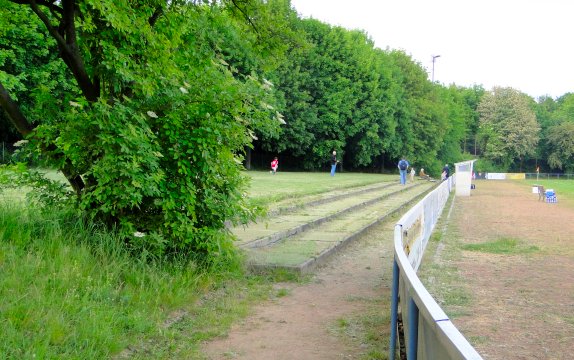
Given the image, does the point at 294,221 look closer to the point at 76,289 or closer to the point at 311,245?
the point at 311,245

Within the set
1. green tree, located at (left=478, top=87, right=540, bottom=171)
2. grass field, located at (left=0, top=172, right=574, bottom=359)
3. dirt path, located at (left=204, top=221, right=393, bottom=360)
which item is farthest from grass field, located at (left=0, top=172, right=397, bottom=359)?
green tree, located at (left=478, top=87, right=540, bottom=171)

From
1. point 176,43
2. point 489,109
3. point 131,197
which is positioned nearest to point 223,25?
point 176,43

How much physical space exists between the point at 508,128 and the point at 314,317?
91629 mm

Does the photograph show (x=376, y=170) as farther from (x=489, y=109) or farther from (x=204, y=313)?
(x=204, y=313)

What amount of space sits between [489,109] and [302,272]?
9320cm

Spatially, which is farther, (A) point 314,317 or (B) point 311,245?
(B) point 311,245

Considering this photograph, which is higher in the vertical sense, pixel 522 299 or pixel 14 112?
pixel 14 112

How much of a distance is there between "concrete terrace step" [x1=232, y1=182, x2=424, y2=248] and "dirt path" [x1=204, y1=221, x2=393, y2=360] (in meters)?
1.22

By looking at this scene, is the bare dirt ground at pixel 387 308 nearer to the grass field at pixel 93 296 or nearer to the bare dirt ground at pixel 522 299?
the bare dirt ground at pixel 522 299

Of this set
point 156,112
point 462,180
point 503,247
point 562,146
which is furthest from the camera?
point 562,146

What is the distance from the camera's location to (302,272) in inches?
330

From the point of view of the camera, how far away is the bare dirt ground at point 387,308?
5383 millimetres

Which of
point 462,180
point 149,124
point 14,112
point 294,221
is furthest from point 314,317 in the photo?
point 462,180

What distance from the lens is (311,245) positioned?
10.5 metres
